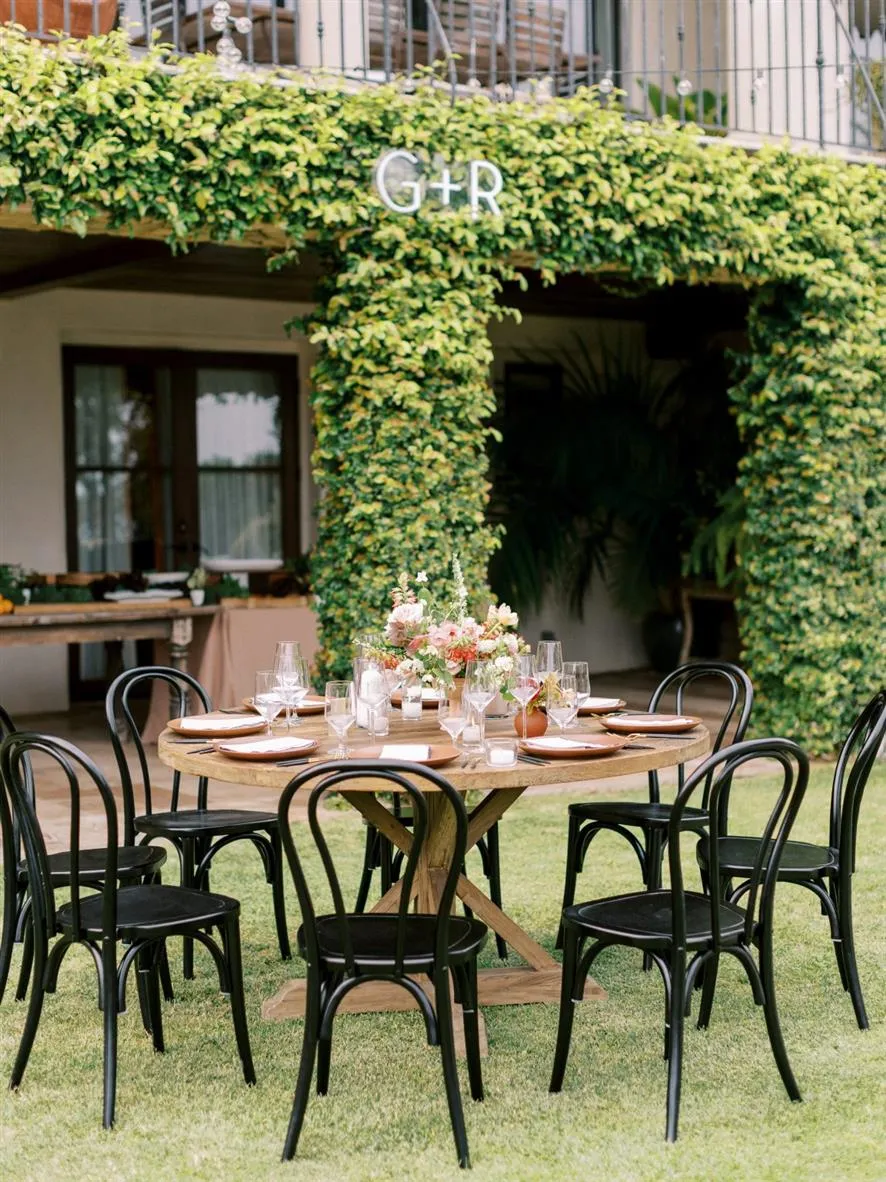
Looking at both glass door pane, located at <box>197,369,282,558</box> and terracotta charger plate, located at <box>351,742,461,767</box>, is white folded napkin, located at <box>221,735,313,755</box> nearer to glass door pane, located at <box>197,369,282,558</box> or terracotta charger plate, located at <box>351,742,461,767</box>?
terracotta charger plate, located at <box>351,742,461,767</box>

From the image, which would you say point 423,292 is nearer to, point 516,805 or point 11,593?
point 516,805

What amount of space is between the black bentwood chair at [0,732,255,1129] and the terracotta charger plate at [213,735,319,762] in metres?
0.33

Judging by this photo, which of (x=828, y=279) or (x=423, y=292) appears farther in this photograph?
(x=828, y=279)

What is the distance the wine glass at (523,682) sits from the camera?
12.6 ft

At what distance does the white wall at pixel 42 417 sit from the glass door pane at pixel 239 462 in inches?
23.0

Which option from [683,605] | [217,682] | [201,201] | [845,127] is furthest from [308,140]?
[683,605]

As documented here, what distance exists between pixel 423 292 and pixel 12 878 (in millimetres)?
3587

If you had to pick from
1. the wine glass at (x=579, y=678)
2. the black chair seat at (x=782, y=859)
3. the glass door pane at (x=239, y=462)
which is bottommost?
the black chair seat at (x=782, y=859)

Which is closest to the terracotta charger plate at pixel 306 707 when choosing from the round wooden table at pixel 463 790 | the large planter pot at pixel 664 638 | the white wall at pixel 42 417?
the round wooden table at pixel 463 790

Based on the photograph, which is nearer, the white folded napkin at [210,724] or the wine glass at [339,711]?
the wine glass at [339,711]

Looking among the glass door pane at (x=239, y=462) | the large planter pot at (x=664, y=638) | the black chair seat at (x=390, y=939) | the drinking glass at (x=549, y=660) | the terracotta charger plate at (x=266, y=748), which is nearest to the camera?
the black chair seat at (x=390, y=939)

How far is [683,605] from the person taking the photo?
11188 mm

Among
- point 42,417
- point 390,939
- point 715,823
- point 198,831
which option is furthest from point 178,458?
point 715,823

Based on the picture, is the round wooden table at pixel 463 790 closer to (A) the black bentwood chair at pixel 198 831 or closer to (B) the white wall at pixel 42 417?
(A) the black bentwood chair at pixel 198 831
